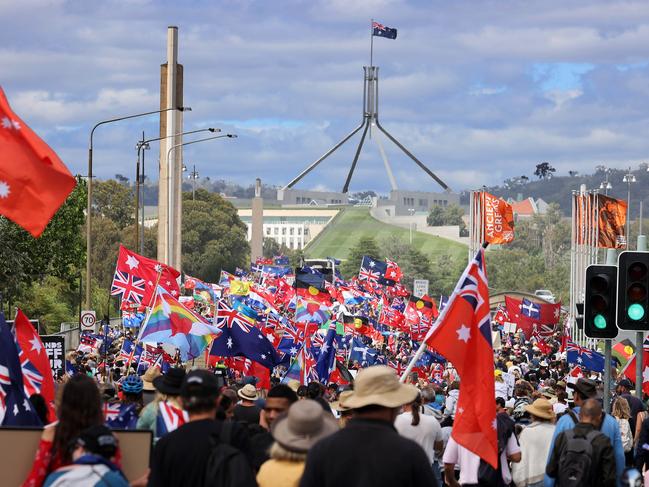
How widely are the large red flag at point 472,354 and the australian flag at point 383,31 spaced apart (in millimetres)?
142626

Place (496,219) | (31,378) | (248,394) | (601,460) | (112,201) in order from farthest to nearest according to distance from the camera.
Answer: (112,201)
(496,219)
(31,378)
(248,394)
(601,460)

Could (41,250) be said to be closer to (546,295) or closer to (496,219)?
(496,219)

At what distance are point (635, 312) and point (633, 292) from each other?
7.4 inches

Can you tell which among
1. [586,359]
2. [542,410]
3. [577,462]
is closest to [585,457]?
[577,462]

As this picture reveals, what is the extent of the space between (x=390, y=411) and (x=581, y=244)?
203 ft

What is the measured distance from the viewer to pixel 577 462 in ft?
34.7

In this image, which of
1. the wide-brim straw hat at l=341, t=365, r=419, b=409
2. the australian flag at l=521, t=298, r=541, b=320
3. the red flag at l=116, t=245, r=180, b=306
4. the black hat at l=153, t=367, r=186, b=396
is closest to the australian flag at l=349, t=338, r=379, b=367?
the red flag at l=116, t=245, r=180, b=306

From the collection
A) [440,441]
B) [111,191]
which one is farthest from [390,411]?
[111,191]

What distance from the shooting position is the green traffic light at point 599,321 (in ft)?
48.3

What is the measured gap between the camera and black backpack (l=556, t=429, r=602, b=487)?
34.7ft

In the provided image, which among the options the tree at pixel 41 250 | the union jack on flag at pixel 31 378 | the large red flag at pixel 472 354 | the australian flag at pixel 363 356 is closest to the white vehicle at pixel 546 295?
the tree at pixel 41 250

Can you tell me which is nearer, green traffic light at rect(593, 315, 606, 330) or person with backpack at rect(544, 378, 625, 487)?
person with backpack at rect(544, 378, 625, 487)

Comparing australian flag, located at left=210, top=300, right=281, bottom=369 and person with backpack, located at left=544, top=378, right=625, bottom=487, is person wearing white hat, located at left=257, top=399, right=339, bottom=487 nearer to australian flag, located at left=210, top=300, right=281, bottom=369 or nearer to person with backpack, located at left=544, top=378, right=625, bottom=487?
person with backpack, located at left=544, top=378, right=625, bottom=487

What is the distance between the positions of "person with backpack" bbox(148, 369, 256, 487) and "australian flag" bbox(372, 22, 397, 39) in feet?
480
